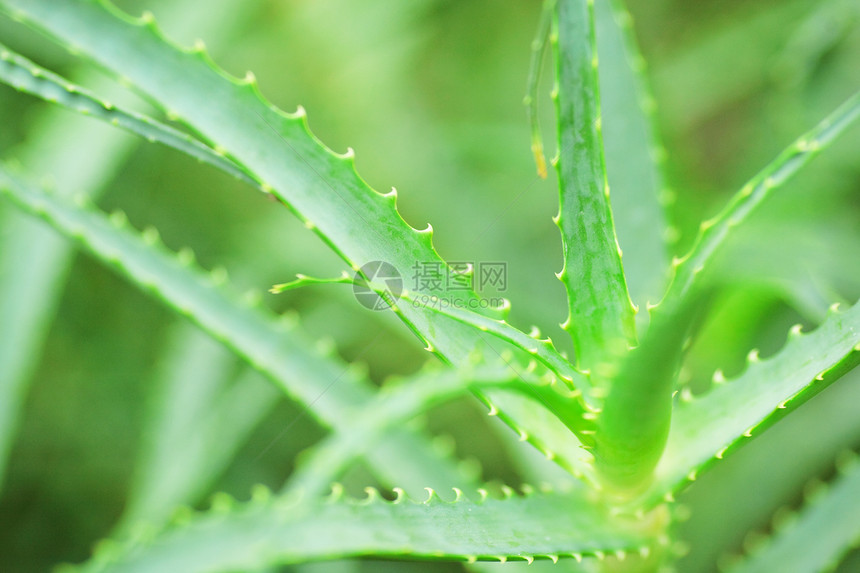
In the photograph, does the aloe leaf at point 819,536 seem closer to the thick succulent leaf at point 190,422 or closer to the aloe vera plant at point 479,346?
the aloe vera plant at point 479,346

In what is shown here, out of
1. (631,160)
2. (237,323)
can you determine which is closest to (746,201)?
(631,160)

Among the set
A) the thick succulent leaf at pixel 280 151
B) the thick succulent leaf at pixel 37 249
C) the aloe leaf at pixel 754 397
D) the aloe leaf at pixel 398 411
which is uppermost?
the thick succulent leaf at pixel 37 249

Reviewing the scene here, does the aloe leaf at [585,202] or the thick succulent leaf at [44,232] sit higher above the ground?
the thick succulent leaf at [44,232]

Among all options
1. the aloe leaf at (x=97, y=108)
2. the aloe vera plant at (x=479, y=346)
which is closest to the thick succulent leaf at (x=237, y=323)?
the aloe vera plant at (x=479, y=346)

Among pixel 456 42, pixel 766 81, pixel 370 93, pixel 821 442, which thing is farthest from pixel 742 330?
pixel 456 42

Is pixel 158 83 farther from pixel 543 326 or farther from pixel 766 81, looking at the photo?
pixel 766 81

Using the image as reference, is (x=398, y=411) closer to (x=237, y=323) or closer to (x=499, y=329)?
(x=499, y=329)

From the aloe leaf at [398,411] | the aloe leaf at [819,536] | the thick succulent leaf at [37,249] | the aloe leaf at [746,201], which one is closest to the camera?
the aloe leaf at [398,411]
